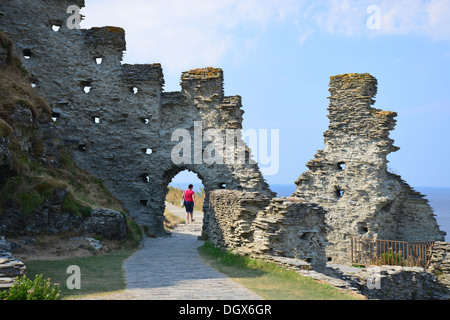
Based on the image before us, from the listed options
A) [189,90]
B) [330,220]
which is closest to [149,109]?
[189,90]

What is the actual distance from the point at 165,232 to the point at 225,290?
44.3ft

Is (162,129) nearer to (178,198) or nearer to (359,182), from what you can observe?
(359,182)

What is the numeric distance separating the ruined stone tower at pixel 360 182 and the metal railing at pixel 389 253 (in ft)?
1.57

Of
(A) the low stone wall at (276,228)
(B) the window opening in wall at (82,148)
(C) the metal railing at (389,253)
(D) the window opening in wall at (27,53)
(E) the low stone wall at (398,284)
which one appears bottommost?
(E) the low stone wall at (398,284)

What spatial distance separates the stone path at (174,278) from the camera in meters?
8.73

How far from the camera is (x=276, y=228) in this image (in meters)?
12.9

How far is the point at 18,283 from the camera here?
7871mm

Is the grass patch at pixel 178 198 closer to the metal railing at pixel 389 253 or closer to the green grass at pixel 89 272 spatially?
the metal railing at pixel 389 253

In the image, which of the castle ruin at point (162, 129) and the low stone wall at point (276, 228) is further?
the castle ruin at point (162, 129)

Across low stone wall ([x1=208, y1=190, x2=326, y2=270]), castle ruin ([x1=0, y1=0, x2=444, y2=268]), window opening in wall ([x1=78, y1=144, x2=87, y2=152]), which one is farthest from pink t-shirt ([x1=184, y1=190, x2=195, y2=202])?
low stone wall ([x1=208, y1=190, x2=326, y2=270])

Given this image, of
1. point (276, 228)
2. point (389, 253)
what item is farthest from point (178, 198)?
point (276, 228)

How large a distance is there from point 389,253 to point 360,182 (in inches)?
137

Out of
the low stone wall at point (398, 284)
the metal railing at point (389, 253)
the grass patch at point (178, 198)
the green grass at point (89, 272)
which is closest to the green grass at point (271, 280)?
the green grass at point (89, 272)

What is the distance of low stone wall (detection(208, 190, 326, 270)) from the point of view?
12.9 metres
